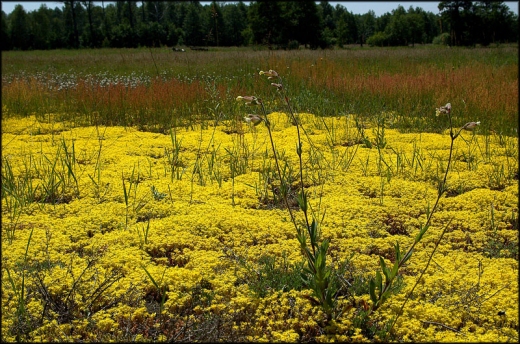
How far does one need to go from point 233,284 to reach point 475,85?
20.3 feet

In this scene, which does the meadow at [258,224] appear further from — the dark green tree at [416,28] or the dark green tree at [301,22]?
the dark green tree at [416,28]

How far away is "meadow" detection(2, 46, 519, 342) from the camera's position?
2.21 metres

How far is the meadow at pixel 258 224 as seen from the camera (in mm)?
2207

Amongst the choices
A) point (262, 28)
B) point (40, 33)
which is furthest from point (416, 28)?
point (40, 33)

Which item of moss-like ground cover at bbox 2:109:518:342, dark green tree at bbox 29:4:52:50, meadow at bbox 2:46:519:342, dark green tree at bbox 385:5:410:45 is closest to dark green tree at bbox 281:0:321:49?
dark green tree at bbox 385:5:410:45

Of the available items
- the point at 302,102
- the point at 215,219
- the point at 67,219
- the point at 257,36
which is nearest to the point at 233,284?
the point at 215,219

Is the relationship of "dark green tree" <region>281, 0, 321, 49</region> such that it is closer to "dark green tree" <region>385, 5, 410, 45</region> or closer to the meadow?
"dark green tree" <region>385, 5, 410, 45</region>

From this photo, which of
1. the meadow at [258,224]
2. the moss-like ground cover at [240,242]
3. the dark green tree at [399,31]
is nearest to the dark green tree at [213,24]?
the meadow at [258,224]

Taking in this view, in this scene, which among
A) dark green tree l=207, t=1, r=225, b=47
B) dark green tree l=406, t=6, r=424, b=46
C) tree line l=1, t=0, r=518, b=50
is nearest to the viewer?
dark green tree l=207, t=1, r=225, b=47

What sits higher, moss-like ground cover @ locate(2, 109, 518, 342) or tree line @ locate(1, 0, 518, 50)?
tree line @ locate(1, 0, 518, 50)

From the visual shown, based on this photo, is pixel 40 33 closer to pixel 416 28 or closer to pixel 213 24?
pixel 416 28

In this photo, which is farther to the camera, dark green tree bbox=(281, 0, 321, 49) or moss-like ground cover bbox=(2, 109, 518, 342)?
dark green tree bbox=(281, 0, 321, 49)

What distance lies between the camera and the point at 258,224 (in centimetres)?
323

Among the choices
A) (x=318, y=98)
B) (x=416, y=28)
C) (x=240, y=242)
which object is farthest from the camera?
(x=416, y=28)
